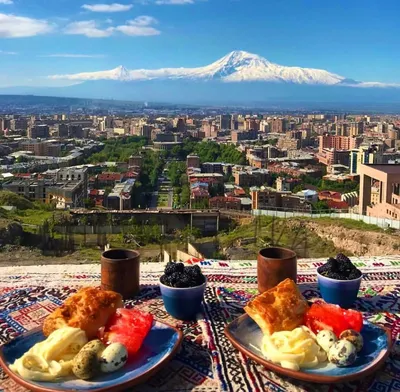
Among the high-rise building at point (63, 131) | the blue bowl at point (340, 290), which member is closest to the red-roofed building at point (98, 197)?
the blue bowl at point (340, 290)

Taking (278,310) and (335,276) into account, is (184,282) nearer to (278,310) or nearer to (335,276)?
(278,310)

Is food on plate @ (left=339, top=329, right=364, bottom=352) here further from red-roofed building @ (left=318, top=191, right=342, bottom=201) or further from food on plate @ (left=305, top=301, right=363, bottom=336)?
red-roofed building @ (left=318, top=191, right=342, bottom=201)

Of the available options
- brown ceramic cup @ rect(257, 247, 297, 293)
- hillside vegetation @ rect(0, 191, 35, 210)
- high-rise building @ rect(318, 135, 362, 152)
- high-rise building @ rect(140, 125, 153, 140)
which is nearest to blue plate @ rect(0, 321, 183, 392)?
brown ceramic cup @ rect(257, 247, 297, 293)

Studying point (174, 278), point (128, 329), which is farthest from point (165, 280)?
point (128, 329)

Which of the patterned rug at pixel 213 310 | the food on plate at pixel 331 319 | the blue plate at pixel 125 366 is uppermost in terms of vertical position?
the food on plate at pixel 331 319

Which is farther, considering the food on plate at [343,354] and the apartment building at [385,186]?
the apartment building at [385,186]

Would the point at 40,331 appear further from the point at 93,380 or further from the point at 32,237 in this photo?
the point at 32,237

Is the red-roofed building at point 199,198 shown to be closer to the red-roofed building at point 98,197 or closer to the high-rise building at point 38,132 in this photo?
the red-roofed building at point 98,197
